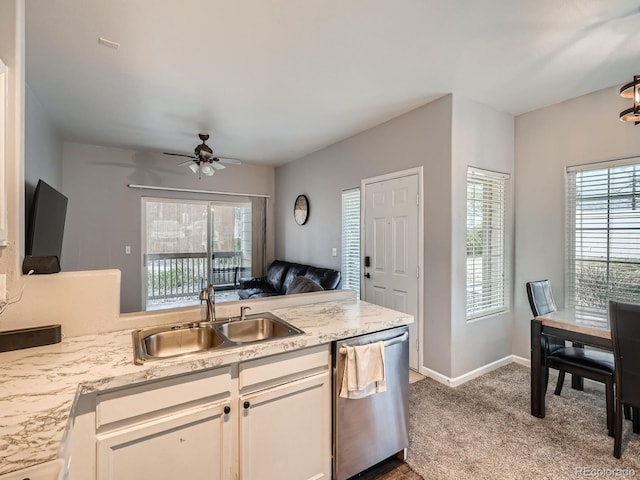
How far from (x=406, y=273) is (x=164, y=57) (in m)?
2.98

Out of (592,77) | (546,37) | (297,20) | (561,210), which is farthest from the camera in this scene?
(561,210)

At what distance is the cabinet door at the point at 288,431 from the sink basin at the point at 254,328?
1.16 ft

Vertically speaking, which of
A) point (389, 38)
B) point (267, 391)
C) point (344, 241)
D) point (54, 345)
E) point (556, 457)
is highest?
point (389, 38)

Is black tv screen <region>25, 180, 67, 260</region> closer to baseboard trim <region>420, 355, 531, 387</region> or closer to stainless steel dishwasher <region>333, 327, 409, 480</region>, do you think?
stainless steel dishwasher <region>333, 327, 409, 480</region>

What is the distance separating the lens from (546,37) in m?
2.12

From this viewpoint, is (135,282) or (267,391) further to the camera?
(135,282)

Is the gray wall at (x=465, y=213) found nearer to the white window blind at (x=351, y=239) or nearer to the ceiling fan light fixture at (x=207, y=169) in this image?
the white window blind at (x=351, y=239)

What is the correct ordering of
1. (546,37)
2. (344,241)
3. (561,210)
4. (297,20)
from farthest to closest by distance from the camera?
1. (344,241)
2. (561,210)
3. (546,37)
4. (297,20)

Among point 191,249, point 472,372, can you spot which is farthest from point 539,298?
point 191,249

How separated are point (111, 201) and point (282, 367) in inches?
184

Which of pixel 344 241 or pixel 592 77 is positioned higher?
pixel 592 77

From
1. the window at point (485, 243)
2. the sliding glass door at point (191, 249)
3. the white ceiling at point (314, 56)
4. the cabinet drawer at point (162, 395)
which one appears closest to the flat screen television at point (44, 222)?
the white ceiling at point (314, 56)

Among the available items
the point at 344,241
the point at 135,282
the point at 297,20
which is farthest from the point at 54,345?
the point at 135,282

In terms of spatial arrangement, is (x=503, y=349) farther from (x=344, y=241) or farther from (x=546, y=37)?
(x=546, y=37)
